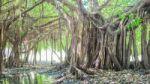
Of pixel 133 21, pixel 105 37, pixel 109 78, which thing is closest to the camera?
pixel 109 78

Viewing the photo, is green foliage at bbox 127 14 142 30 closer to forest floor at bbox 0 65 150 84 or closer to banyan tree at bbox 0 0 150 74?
banyan tree at bbox 0 0 150 74

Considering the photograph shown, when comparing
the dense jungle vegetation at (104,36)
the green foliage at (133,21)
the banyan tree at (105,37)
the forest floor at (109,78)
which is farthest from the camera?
the banyan tree at (105,37)

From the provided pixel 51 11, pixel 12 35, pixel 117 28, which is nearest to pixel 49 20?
pixel 51 11

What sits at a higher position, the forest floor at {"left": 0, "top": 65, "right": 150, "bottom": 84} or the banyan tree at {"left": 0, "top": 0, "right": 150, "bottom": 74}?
the banyan tree at {"left": 0, "top": 0, "right": 150, "bottom": 74}

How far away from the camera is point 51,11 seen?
1716 cm

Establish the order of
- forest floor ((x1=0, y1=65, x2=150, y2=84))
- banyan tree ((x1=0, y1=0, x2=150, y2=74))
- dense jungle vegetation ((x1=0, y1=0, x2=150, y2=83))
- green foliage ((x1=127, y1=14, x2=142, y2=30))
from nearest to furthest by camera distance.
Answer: forest floor ((x1=0, y1=65, x2=150, y2=84))
green foliage ((x1=127, y1=14, x2=142, y2=30))
dense jungle vegetation ((x1=0, y1=0, x2=150, y2=83))
banyan tree ((x1=0, y1=0, x2=150, y2=74))

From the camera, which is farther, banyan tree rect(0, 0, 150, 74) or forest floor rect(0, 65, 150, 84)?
banyan tree rect(0, 0, 150, 74)

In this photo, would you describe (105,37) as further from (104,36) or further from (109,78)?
(109,78)

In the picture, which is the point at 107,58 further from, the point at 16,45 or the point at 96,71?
the point at 16,45

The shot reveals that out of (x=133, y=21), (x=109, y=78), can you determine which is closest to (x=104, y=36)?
(x=133, y=21)

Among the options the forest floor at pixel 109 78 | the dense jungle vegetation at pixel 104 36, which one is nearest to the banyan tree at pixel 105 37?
the dense jungle vegetation at pixel 104 36

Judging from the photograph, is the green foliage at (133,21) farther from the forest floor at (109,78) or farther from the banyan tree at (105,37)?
the forest floor at (109,78)

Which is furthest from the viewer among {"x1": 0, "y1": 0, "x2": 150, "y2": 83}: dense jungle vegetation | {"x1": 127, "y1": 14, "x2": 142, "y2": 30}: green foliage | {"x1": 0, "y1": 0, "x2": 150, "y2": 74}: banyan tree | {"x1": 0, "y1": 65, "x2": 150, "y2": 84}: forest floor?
{"x1": 0, "y1": 0, "x2": 150, "y2": 74}: banyan tree

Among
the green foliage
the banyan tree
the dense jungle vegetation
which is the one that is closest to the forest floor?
the dense jungle vegetation
